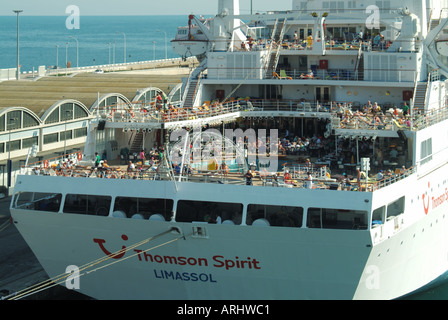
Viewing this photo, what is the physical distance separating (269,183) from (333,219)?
1.93 metres

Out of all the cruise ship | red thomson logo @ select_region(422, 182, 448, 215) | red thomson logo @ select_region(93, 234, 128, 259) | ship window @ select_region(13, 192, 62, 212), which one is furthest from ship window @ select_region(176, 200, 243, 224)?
red thomson logo @ select_region(422, 182, 448, 215)

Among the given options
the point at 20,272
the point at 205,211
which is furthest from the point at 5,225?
the point at 205,211

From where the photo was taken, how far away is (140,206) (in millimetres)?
21156

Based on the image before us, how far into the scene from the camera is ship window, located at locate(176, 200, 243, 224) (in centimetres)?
2044

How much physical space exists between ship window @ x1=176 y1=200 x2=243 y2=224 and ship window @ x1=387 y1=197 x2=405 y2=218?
419cm

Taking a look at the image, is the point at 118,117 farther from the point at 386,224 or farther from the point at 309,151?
the point at 386,224

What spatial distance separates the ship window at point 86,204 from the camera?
21422 millimetres

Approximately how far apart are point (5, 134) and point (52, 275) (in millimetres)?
16999

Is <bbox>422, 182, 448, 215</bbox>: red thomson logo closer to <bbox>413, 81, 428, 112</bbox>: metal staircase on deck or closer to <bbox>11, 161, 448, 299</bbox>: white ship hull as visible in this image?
<bbox>11, 161, 448, 299</bbox>: white ship hull

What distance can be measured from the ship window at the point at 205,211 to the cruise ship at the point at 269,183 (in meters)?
0.04

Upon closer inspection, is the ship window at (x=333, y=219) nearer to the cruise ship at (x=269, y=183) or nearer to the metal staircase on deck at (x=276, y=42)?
the cruise ship at (x=269, y=183)

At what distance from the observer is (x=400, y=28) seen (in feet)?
101

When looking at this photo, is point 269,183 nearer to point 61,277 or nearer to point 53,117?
point 61,277

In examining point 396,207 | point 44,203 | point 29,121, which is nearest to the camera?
point 396,207
